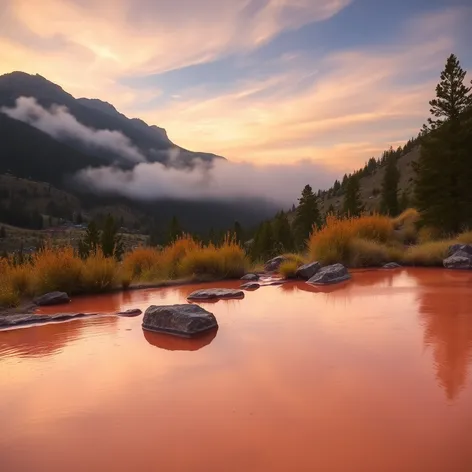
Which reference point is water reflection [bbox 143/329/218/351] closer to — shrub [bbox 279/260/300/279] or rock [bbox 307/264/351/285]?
rock [bbox 307/264/351/285]

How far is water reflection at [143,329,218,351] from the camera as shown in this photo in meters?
4.11

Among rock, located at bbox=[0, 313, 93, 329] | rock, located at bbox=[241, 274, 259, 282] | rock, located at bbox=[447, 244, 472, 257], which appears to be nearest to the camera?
rock, located at bbox=[0, 313, 93, 329]

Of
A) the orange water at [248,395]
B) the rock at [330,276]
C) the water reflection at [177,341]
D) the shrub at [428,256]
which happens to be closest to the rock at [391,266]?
the shrub at [428,256]

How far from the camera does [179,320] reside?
4.62m

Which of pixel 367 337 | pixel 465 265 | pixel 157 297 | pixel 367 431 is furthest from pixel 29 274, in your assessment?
pixel 465 265

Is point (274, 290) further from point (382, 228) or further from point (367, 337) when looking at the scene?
point (382, 228)

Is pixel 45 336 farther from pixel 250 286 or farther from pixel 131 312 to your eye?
pixel 250 286

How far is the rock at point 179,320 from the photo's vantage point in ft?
14.9

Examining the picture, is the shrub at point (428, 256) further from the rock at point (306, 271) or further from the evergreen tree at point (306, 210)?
the evergreen tree at point (306, 210)

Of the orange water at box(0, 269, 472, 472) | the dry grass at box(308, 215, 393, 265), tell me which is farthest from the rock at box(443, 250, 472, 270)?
the orange water at box(0, 269, 472, 472)

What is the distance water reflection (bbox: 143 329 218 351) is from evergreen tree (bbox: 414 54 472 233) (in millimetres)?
12113

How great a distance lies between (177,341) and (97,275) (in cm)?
350

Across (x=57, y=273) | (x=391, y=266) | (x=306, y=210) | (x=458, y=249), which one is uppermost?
(x=306, y=210)

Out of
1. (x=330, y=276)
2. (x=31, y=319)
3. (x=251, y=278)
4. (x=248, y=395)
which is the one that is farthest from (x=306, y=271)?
(x=248, y=395)
